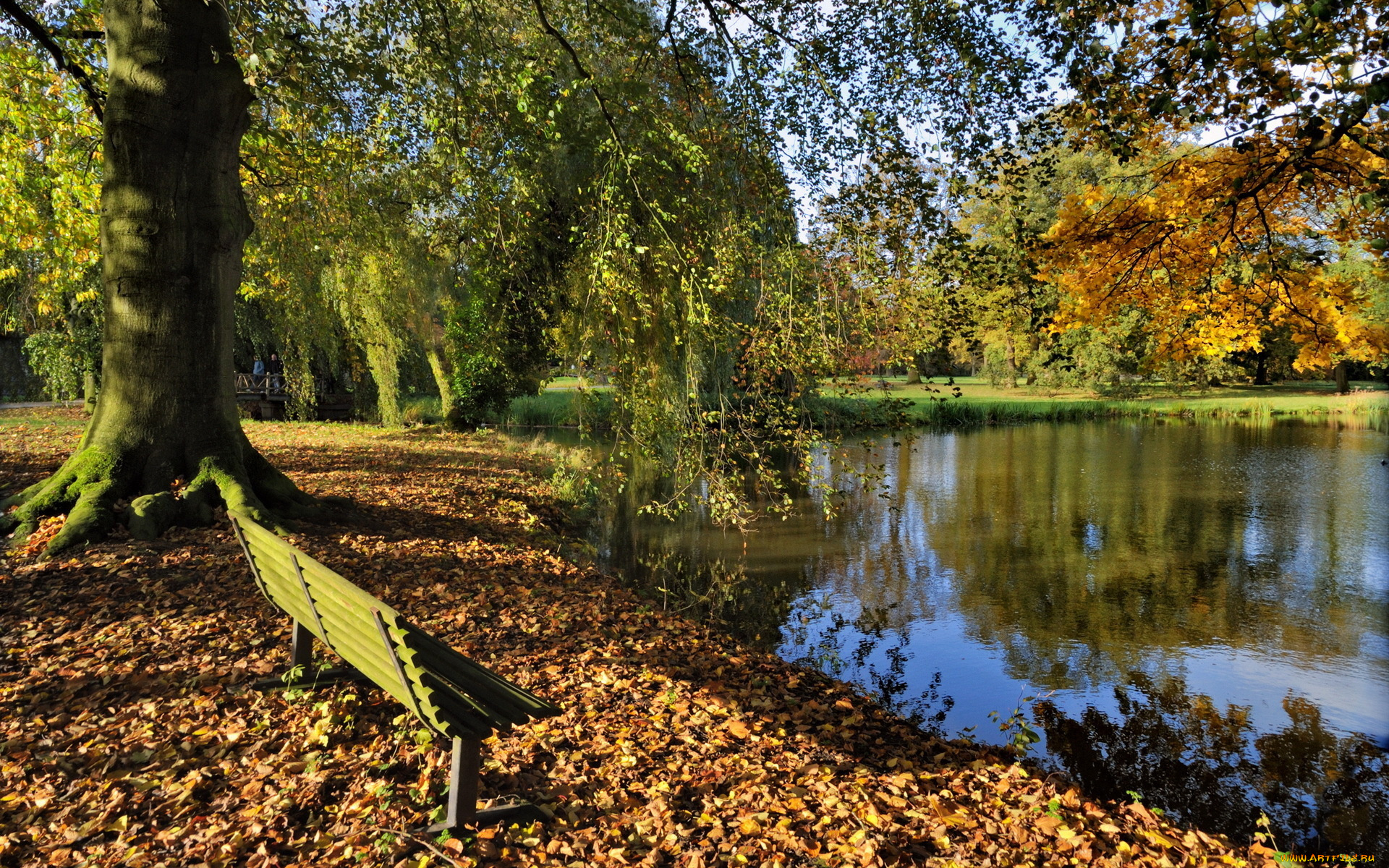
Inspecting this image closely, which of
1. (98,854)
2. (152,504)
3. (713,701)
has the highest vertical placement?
(152,504)

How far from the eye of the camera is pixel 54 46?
312 inches

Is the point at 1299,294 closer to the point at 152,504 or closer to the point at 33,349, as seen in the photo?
the point at 152,504

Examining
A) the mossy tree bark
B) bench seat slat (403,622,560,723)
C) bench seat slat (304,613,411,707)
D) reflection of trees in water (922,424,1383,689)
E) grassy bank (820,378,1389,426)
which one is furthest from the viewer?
grassy bank (820,378,1389,426)

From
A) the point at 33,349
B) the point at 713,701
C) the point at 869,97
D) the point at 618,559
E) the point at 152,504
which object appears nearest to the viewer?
the point at 713,701

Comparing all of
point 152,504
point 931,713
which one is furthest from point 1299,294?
point 152,504

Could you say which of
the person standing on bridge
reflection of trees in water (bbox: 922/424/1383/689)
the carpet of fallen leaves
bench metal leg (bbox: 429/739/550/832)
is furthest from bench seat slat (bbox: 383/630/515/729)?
the person standing on bridge

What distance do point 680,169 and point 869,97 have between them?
2095 mm

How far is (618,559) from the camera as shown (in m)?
10.3

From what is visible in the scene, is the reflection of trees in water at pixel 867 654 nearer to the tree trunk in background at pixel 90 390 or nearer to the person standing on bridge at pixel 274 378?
the tree trunk in background at pixel 90 390

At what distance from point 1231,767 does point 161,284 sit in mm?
8567

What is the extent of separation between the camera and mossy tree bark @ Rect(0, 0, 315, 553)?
6.41 m

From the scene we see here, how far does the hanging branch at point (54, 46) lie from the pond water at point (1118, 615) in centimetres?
774

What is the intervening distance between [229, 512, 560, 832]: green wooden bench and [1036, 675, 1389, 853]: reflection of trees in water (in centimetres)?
360

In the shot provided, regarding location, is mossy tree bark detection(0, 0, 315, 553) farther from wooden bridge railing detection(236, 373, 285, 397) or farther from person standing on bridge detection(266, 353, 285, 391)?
wooden bridge railing detection(236, 373, 285, 397)
